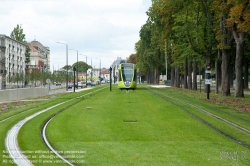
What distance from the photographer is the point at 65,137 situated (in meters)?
14.8

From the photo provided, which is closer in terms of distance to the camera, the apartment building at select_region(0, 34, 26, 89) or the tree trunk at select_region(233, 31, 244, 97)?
the tree trunk at select_region(233, 31, 244, 97)

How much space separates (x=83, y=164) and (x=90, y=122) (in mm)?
8938

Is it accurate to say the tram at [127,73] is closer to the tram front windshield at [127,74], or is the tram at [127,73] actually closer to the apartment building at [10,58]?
the tram front windshield at [127,74]

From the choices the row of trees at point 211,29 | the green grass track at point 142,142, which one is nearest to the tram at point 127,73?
the row of trees at point 211,29

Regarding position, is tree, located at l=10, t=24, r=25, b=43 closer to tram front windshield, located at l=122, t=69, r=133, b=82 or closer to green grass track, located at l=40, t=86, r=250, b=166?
tram front windshield, located at l=122, t=69, r=133, b=82

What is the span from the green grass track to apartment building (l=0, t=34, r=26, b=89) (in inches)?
3221

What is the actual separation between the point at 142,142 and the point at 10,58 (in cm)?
11176

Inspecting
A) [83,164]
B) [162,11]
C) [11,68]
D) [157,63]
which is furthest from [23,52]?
[83,164]

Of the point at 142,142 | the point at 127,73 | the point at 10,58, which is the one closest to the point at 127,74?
the point at 127,73

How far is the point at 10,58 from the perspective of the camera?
121 metres

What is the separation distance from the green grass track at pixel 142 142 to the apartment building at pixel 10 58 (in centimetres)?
8181

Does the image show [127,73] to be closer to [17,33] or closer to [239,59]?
[239,59]

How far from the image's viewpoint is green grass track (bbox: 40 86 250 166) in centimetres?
1092

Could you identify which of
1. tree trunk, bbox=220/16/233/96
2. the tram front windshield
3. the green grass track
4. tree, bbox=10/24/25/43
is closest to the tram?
the tram front windshield
